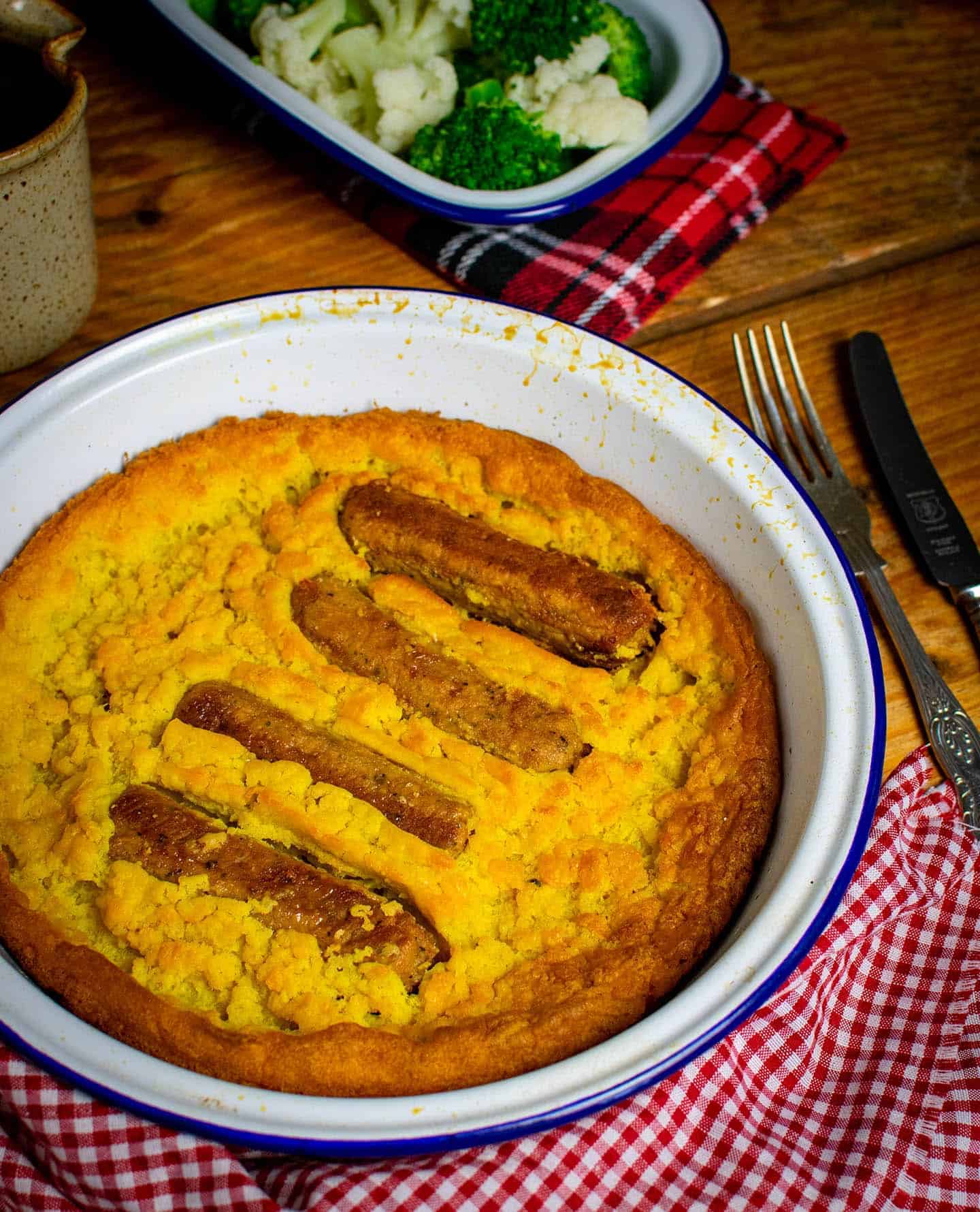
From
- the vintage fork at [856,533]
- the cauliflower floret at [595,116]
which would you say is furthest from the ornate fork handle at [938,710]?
the cauliflower floret at [595,116]

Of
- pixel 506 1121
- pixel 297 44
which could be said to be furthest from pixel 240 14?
pixel 506 1121

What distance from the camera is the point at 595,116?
2348 mm

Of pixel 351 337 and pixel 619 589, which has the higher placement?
pixel 351 337

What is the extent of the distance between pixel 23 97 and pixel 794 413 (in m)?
1.51

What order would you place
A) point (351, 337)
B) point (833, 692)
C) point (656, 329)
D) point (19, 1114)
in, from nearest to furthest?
point (19, 1114)
point (833, 692)
point (351, 337)
point (656, 329)

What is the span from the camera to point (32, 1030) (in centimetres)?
134

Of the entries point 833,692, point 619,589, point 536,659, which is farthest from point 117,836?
point 833,692

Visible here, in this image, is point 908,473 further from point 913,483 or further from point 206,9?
point 206,9

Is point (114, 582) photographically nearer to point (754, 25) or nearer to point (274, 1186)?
point (274, 1186)

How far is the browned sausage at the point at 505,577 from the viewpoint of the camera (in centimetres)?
179

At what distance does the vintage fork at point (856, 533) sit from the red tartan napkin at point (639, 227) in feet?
0.82

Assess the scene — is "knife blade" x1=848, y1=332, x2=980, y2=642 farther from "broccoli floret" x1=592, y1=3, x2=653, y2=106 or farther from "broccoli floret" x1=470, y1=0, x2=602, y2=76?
"broccoli floret" x1=470, y1=0, x2=602, y2=76

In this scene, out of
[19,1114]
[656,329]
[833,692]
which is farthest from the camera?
[656,329]

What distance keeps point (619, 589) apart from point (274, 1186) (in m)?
0.95
